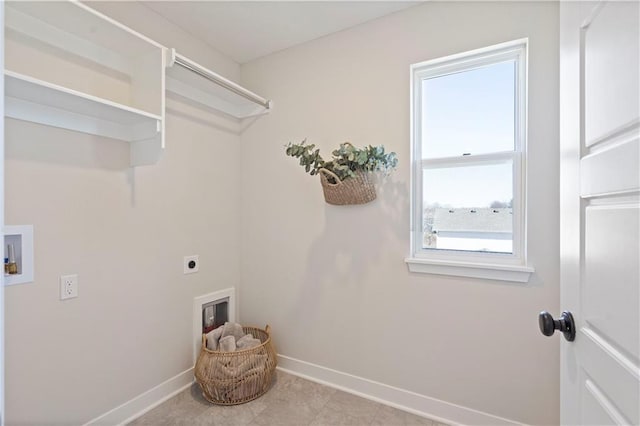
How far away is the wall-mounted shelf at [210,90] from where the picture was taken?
6.18 ft

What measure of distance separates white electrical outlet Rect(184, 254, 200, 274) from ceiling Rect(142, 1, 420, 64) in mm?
1551

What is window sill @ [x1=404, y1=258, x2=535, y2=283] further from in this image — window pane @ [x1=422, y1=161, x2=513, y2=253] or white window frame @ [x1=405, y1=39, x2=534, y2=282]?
window pane @ [x1=422, y1=161, x2=513, y2=253]

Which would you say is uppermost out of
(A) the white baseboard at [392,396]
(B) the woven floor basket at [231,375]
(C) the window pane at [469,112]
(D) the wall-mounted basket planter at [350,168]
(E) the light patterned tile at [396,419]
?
(C) the window pane at [469,112]

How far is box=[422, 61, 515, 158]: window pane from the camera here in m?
1.81

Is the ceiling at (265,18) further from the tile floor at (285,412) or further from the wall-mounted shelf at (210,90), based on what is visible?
the tile floor at (285,412)

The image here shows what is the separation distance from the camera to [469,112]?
1.91 meters

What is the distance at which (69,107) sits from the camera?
5.04 feet

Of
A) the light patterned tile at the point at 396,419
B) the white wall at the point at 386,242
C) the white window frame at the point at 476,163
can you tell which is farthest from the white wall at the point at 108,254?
the white window frame at the point at 476,163

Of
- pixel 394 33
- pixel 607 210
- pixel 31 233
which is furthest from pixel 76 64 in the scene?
pixel 607 210

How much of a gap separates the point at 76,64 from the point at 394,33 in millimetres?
1798

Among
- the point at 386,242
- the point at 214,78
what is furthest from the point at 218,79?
the point at 386,242

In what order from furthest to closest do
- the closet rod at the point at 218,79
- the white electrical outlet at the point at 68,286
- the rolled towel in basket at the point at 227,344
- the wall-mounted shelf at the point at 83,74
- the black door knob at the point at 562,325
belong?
the rolled towel in basket at the point at 227,344 < the closet rod at the point at 218,79 < the white electrical outlet at the point at 68,286 < the wall-mounted shelf at the point at 83,74 < the black door knob at the point at 562,325

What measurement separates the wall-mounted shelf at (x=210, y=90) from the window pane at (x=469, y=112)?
1.21 m

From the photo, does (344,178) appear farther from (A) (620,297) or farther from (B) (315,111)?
(A) (620,297)
